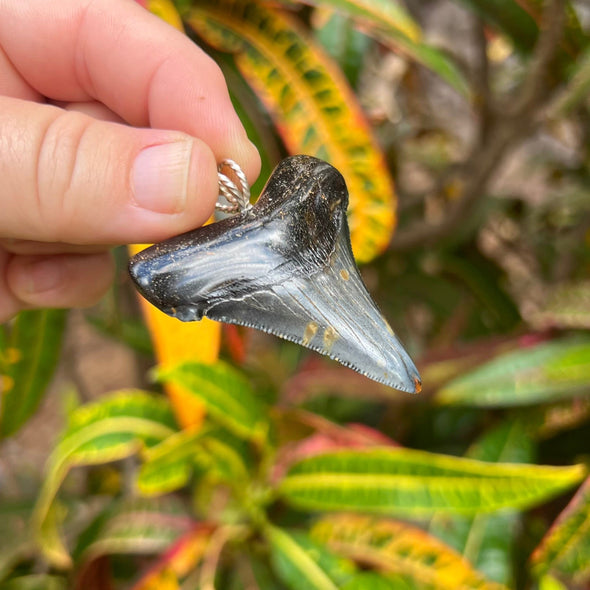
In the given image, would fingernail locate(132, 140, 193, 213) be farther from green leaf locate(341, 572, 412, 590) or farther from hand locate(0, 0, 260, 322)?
green leaf locate(341, 572, 412, 590)

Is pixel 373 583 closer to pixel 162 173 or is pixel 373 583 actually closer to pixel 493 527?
pixel 493 527

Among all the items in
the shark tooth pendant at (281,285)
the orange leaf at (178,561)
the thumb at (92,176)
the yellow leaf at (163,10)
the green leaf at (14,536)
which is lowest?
the green leaf at (14,536)

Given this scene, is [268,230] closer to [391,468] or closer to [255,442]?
[391,468]

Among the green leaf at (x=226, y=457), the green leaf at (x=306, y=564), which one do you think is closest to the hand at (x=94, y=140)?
the green leaf at (x=226, y=457)

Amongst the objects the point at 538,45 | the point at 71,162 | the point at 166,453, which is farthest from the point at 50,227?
the point at 538,45

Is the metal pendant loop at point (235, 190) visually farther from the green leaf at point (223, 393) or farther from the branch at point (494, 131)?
the branch at point (494, 131)

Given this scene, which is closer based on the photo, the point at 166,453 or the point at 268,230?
the point at 268,230

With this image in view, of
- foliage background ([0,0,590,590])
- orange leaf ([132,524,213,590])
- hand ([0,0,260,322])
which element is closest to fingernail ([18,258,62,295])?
hand ([0,0,260,322])

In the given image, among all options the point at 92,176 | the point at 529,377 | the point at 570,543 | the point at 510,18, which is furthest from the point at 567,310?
the point at 92,176

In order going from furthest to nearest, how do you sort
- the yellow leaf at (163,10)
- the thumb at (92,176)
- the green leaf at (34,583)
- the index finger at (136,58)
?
the green leaf at (34,583), the yellow leaf at (163,10), the index finger at (136,58), the thumb at (92,176)
